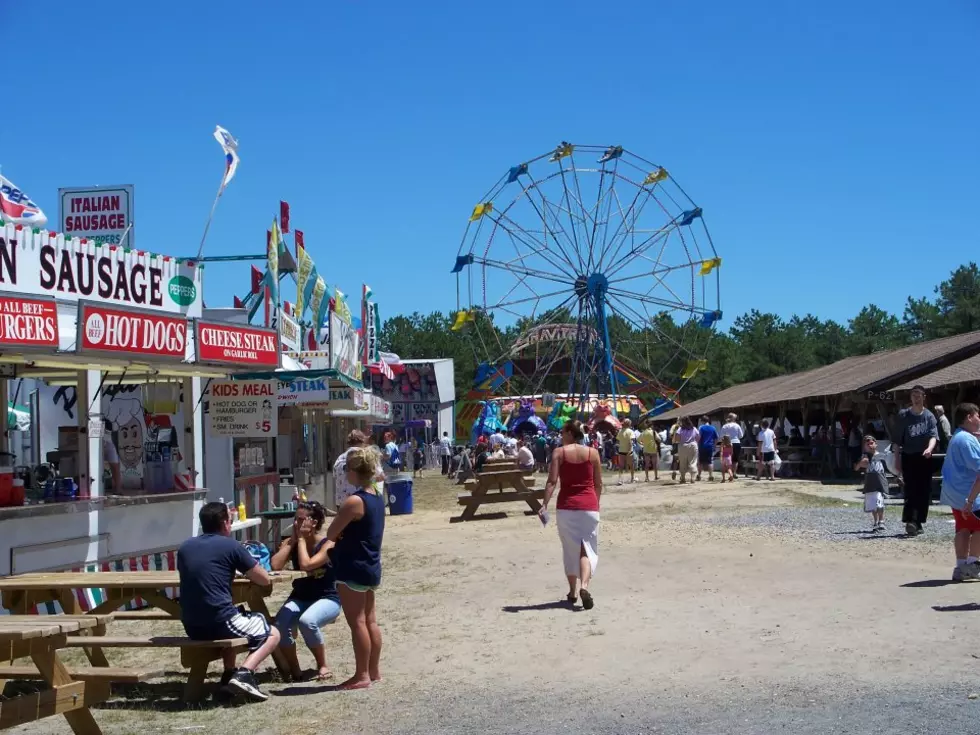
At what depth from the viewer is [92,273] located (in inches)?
420

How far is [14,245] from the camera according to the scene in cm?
962

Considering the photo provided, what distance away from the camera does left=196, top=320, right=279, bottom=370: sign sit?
10914mm

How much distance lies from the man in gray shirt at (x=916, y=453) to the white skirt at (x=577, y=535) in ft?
13.7

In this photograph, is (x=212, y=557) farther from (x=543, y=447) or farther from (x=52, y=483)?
(x=543, y=447)

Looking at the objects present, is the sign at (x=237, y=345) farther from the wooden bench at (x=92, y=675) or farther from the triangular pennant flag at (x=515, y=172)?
the triangular pennant flag at (x=515, y=172)

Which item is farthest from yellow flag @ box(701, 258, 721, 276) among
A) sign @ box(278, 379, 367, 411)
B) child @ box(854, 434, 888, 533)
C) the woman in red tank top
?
the woman in red tank top

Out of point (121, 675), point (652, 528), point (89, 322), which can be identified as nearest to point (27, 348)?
point (89, 322)

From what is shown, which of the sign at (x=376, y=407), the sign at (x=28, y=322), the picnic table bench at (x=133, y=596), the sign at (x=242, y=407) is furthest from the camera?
the sign at (x=376, y=407)

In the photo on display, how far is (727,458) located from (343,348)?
31.8 ft

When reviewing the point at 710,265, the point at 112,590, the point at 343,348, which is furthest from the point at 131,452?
the point at 710,265

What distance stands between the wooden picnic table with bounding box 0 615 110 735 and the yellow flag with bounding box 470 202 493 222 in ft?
115

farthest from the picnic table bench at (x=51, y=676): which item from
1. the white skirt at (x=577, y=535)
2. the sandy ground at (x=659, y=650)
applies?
the white skirt at (x=577, y=535)

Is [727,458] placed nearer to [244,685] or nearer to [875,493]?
[875,493]

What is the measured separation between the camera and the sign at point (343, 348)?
61.6 feet
